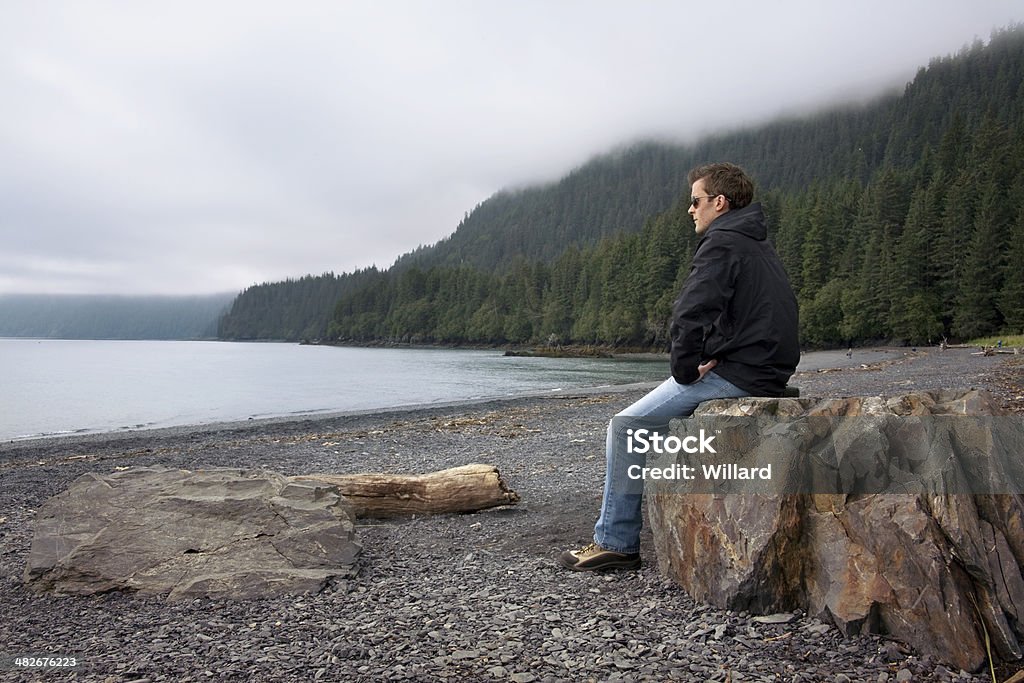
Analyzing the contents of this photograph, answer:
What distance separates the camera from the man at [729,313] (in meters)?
A: 4.73

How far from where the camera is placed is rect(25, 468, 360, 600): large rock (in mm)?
5441

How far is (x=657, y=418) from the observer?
16.9 feet

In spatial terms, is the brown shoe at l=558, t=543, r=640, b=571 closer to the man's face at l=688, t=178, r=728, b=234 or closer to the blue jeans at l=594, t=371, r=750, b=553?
the blue jeans at l=594, t=371, r=750, b=553

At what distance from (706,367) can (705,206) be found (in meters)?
1.27

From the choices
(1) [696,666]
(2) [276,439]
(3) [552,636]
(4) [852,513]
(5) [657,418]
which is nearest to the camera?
(1) [696,666]

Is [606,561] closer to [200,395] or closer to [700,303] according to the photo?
[700,303]

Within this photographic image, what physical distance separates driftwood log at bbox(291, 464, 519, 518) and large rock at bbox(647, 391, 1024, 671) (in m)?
3.43

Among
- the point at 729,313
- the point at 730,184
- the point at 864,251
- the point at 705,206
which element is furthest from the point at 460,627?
the point at 864,251

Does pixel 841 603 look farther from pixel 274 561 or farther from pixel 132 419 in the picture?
pixel 132 419

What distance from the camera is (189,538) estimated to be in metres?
5.80

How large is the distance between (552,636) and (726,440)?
5.78ft

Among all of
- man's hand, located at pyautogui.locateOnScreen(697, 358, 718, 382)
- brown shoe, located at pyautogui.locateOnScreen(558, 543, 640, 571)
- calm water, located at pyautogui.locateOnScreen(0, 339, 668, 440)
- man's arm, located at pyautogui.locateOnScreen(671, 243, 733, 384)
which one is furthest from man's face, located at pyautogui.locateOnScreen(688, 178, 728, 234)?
calm water, located at pyautogui.locateOnScreen(0, 339, 668, 440)

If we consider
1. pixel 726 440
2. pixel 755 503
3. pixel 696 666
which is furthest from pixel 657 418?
pixel 696 666

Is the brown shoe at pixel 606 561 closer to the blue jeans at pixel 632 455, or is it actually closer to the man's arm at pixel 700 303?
the blue jeans at pixel 632 455
